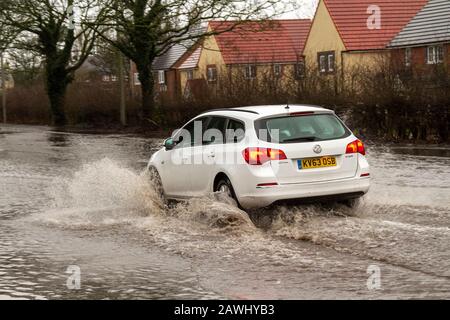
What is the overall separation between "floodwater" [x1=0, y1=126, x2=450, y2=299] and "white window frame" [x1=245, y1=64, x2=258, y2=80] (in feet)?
54.9

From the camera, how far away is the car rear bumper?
10.1 meters

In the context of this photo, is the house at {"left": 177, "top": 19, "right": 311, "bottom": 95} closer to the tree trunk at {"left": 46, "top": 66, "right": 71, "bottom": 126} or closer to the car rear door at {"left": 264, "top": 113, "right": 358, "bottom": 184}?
the tree trunk at {"left": 46, "top": 66, "right": 71, "bottom": 126}

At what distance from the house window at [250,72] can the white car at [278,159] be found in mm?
20700

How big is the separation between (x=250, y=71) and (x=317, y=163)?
2397 centimetres

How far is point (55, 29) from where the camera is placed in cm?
4472

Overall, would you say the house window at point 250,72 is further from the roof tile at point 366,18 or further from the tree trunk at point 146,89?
the roof tile at point 366,18

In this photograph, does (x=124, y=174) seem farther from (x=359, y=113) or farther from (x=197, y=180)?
(x=359, y=113)

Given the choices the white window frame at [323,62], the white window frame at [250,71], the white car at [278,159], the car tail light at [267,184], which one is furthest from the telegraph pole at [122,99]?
the car tail light at [267,184]

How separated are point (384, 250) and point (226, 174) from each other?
2.79m

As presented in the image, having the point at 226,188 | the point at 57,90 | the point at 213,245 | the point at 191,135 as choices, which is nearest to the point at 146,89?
the point at 57,90

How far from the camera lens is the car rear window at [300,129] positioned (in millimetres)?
10445

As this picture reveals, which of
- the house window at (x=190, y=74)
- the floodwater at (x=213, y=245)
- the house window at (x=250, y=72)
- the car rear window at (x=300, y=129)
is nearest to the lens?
the floodwater at (x=213, y=245)

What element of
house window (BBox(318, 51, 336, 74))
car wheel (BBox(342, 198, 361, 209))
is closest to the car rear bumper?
car wheel (BBox(342, 198, 361, 209))
